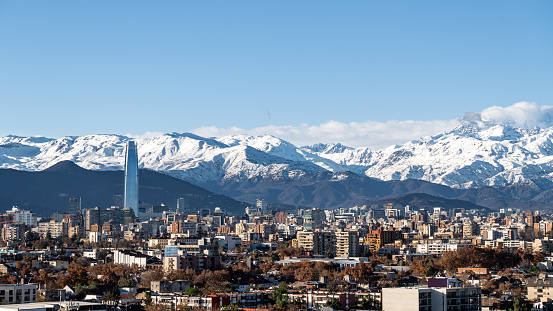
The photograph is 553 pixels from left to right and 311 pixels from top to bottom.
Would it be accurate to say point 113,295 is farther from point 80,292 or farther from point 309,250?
point 309,250

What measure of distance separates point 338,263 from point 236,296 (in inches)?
1420

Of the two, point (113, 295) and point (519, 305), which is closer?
point (519, 305)

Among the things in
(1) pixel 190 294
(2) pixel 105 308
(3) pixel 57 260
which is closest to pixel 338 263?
(3) pixel 57 260

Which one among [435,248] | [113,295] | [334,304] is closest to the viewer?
[334,304]

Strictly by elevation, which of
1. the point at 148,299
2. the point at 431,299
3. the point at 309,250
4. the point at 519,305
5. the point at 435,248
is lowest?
the point at 519,305

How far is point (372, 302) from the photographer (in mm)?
68250

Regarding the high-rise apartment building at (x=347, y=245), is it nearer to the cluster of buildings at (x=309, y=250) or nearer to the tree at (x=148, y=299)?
the cluster of buildings at (x=309, y=250)

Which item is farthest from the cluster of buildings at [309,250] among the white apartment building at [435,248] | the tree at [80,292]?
the tree at [80,292]

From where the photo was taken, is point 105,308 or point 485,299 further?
point 485,299

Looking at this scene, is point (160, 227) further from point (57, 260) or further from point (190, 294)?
point (190, 294)

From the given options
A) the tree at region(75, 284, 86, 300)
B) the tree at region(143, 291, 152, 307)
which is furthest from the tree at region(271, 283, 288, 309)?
the tree at region(75, 284, 86, 300)

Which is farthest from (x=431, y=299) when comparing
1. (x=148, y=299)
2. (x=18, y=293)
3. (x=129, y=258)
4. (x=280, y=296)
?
(x=129, y=258)

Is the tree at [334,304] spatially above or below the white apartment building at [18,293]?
below

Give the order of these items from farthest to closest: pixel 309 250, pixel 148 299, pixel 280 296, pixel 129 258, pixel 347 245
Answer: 1. pixel 309 250
2. pixel 347 245
3. pixel 129 258
4. pixel 280 296
5. pixel 148 299
